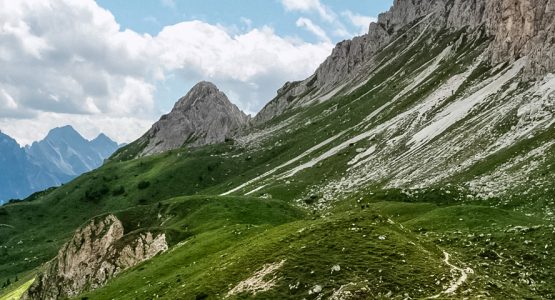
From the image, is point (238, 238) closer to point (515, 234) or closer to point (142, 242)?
point (142, 242)

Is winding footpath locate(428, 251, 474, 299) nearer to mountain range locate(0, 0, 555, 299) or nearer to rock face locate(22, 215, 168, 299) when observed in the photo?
mountain range locate(0, 0, 555, 299)

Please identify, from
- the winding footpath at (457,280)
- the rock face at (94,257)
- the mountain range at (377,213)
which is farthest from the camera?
the rock face at (94,257)

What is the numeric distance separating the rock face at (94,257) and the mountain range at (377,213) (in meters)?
0.28

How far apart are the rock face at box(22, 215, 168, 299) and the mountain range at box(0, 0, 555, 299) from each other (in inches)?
10.9

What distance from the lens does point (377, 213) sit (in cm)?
4241

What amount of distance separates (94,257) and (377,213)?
51.8m

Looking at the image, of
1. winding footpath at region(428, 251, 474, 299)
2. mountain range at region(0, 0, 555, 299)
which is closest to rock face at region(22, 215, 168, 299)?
mountain range at region(0, 0, 555, 299)

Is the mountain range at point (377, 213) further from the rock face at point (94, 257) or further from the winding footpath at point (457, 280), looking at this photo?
the rock face at point (94, 257)

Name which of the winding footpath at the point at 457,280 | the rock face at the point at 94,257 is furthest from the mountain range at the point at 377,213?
the rock face at the point at 94,257

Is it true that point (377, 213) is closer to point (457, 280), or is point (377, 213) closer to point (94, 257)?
point (457, 280)

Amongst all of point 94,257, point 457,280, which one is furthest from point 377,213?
point 94,257

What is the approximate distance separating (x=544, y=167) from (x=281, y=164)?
320 feet

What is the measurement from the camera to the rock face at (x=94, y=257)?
70.1 meters

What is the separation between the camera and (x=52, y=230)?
617 feet
